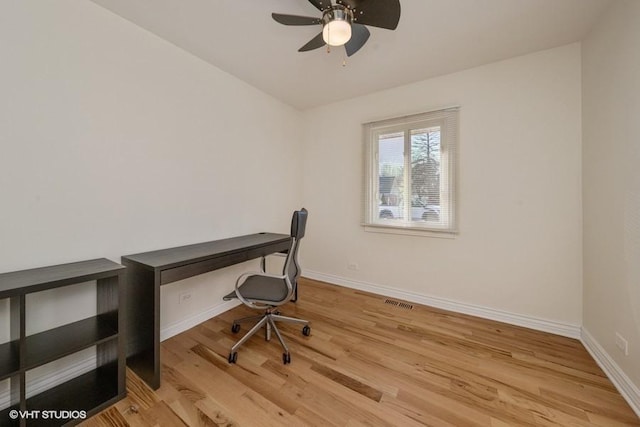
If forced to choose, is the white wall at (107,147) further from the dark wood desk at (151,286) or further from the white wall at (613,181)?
the white wall at (613,181)

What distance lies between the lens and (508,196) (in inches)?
96.9

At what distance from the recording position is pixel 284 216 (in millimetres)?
3609

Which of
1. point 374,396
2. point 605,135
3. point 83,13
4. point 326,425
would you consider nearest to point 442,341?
point 374,396

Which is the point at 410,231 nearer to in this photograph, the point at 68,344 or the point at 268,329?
the point at 268,329

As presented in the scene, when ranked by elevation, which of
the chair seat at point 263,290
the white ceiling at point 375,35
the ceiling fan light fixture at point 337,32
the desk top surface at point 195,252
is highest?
the white ceiling at point 375,35

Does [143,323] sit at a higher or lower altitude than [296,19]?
lower

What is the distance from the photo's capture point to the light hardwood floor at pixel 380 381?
1.39 meters

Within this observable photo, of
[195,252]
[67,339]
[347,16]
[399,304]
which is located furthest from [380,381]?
[347,16]

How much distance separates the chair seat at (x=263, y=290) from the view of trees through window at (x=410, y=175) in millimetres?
1752

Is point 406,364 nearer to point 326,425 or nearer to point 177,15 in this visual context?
point 326,425

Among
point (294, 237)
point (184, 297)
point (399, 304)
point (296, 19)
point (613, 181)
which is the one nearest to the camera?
point (296, 19)

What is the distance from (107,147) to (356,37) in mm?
2033

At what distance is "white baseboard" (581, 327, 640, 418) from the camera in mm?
1460

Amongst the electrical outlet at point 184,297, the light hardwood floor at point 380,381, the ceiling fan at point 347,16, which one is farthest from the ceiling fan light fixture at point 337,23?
the electrical outlet at point 184,297
